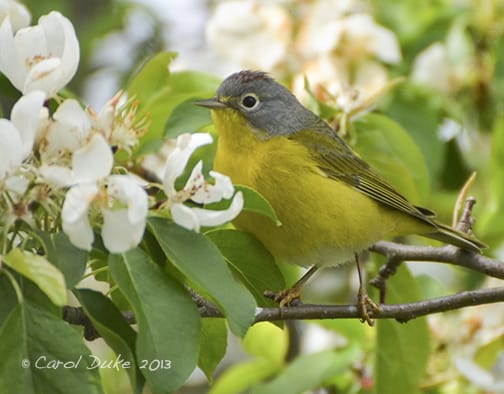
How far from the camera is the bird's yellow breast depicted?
4.05 m

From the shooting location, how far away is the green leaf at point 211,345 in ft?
10.9

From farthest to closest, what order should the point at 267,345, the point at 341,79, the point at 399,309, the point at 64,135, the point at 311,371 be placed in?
1. the point at 341,79
2. the point at 267,345
3. the point at 311,371
4. the point at 399,309
5. the point at 64,135

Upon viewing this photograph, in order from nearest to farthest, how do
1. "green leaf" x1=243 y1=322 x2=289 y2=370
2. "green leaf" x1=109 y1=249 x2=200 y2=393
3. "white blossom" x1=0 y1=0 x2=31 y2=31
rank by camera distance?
"green leaf" x1=109 y1=249 x2=200 y2=393, "white blossom" x1=0 y1=0 x2=31 y2=31, "green leaf" x1=243 y1=322 x2=289 y2=370

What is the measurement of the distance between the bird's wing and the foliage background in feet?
0.25

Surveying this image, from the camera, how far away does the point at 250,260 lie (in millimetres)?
3240

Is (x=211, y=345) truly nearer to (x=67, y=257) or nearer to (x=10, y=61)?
(x=67, y=257)

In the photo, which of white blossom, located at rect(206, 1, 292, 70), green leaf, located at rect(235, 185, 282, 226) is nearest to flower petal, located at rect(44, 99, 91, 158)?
green leaf, located at rect(235, 185, 282, 226)

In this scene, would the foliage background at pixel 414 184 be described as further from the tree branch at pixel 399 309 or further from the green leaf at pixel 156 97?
the tree branch at pixel 399 309

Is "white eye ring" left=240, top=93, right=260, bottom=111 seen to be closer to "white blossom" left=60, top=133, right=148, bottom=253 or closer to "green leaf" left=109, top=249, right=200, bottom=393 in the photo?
"green leaf" left=109, top=249, right=200, bottom=393

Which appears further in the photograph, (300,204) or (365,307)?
(300,204)

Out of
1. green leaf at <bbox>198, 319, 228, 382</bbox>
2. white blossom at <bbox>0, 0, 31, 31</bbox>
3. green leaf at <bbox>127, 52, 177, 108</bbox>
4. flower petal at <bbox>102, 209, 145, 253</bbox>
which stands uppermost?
white blossom at <bbox>0, 0, 31, 31</bbox>

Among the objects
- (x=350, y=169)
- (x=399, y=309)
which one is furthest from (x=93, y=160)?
(x=350, y=169)

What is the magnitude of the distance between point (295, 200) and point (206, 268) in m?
1.47

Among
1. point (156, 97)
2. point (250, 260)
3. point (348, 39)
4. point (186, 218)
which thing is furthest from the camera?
point (348, 39)
